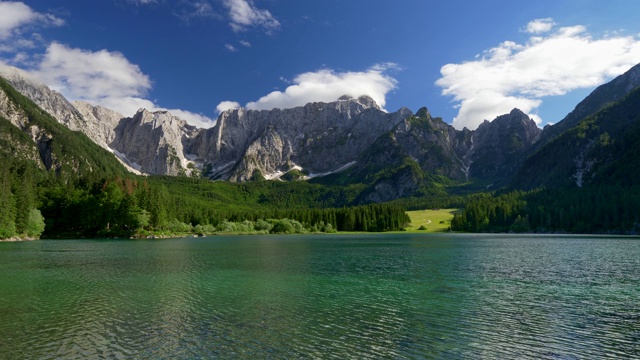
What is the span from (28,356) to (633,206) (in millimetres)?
236524

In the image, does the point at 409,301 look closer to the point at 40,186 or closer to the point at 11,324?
the point at 11,324

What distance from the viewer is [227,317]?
30375 millimetres

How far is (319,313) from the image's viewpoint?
103 ft

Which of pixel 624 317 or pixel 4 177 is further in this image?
pixel 4 177

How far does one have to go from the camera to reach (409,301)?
36.0m

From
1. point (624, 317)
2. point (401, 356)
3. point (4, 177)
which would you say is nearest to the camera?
point (401, 356)

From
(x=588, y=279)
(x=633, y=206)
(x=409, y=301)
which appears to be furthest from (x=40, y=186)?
(x=633, y=206)

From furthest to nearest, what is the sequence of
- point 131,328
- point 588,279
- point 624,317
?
point 588,279, point 624,317, point 131,328

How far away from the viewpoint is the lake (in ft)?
74.0

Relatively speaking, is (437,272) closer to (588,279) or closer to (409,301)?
(588,279)

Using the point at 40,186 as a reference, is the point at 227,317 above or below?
below

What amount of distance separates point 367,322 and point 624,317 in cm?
1967

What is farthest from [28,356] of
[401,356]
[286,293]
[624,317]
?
[624,317]

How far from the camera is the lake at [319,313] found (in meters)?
22.5
